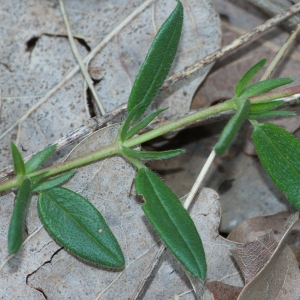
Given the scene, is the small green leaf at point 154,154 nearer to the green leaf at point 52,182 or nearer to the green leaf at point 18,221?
the green leaf at point 52,182

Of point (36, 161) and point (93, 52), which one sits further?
point (93, 52)

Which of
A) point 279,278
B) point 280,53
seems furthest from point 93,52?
point 279,278

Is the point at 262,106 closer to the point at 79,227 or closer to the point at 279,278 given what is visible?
the point at 279,278

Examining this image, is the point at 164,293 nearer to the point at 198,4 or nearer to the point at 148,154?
the point at 148,154

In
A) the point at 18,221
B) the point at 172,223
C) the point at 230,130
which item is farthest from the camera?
the point at 172,223

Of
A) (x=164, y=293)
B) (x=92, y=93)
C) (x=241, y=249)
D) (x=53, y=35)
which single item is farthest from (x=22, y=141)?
(x=241, y=249)

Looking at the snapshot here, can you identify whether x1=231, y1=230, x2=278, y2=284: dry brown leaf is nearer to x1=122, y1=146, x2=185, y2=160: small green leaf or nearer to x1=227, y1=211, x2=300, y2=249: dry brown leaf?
x1=227, y1=211, x2=300, y2=249: dry brown leaf
